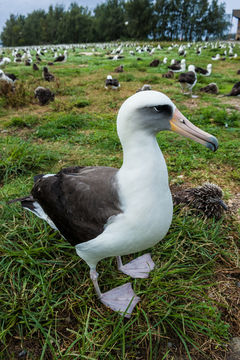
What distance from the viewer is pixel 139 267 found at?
235 centimetres

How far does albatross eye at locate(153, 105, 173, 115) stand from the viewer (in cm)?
164

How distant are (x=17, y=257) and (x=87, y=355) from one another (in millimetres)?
1068

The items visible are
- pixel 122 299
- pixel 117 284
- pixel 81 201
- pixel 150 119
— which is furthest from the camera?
pixel 117 284

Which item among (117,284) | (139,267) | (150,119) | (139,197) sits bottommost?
(117,284)

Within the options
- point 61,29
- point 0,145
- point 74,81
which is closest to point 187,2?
point 61,29

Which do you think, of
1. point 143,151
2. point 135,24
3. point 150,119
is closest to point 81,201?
point 143,151

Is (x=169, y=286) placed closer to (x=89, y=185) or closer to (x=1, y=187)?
(x=89, y=185)

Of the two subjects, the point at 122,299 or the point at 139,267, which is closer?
the point at 122,299

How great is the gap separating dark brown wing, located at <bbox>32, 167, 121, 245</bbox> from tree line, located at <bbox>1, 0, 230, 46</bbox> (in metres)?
69.1

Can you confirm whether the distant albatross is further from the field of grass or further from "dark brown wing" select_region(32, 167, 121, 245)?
the field of grass

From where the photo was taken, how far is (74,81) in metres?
10.9

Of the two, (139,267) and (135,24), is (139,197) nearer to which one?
(139,267)

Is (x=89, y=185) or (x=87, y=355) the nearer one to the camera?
(x=87, y=355)

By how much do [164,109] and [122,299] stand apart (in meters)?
1.54
